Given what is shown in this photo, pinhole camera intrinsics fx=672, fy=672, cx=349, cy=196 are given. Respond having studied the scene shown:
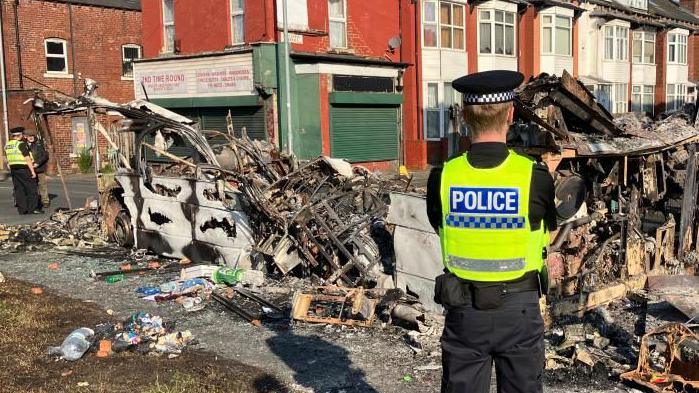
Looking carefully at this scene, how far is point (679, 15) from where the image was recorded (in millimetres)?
43000

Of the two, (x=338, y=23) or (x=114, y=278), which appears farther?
(x=338, y=23)

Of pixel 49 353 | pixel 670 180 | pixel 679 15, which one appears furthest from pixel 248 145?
pixel 679 15

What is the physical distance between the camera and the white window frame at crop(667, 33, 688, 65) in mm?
41281

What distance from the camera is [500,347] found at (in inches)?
118

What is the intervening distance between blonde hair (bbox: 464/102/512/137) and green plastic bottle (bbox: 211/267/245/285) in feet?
18.1

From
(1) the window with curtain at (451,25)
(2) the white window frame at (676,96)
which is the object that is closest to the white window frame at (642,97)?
(2) the white window frame at (676,96)

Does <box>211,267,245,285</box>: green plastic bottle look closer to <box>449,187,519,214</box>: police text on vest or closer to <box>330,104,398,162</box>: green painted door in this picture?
<box>449,187,519,214</box>: police text on vest

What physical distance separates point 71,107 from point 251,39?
34.1 feet

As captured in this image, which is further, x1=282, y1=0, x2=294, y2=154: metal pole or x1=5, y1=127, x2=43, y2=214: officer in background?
x1=282, y1=0, x2=294, y2=154: metal pole

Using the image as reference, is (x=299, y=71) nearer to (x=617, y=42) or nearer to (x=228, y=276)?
(x=228, y=276)

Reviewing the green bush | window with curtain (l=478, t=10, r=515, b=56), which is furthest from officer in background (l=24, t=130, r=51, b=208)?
window with curtain (l=478, t=10, r=515, b=56)

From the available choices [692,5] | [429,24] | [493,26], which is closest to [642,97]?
[692,5]

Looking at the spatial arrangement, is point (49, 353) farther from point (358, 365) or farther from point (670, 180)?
point (670, 180)

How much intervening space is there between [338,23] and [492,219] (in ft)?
64.0
